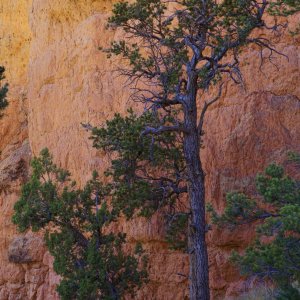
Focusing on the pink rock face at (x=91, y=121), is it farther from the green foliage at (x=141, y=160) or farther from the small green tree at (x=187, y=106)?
the small green tree at (x=187, y=106)

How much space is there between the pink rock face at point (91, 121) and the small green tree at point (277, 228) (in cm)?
344

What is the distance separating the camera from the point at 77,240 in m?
12.8

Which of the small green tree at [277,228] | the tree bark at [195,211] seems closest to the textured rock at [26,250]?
the tree bark at [195,211]

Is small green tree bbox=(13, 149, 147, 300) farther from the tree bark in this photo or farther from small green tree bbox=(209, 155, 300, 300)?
small green tree bbox=(209, 155, 300, 300)

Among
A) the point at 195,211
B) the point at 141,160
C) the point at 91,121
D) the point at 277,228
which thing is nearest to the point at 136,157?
the point at 141,160

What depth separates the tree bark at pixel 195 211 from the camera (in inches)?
452

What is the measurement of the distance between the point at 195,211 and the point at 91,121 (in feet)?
20.9

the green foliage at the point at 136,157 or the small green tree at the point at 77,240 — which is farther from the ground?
the green foliage at the point at 136,157

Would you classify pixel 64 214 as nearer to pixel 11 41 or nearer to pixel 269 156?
pixel 269 156

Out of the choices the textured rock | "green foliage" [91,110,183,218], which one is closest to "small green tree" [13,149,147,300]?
"green foliage" [91,110,183,218]

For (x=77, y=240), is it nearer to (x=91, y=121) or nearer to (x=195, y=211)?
(x=195, y=211)

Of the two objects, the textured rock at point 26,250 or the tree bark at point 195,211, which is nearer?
the tree bark at point 195,211

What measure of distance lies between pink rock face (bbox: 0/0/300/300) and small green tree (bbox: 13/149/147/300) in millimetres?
2282

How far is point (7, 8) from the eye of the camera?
24.1m
